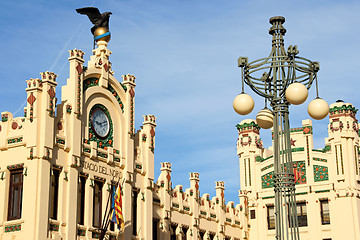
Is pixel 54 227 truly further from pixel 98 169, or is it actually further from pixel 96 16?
pixel 96 16

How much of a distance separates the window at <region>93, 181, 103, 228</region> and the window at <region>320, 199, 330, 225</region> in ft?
65.5

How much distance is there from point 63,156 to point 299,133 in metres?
23.0

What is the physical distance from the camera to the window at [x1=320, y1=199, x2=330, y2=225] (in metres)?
49.1

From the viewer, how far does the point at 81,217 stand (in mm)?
34312

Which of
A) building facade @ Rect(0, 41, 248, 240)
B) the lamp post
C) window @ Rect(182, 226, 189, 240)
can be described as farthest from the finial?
window @ Rect(182, 226, 189, 240)

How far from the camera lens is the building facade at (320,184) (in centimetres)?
4844

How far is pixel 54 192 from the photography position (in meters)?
32.8

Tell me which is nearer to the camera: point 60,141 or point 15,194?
point 15,194

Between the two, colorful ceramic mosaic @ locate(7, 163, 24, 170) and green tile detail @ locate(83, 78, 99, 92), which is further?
green tile detail @ locate(83, 78, 99, 92)

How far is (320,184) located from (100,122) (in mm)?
19810

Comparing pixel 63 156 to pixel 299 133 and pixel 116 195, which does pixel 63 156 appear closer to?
pixel 116 195

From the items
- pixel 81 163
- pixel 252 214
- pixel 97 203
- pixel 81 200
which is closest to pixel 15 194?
pixel 81 200

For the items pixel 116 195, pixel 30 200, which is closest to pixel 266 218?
pixel 116 195

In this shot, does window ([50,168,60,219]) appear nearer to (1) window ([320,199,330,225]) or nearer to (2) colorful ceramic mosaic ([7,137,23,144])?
(2) colorful ceramic mosaic ([7,137,23,144])
